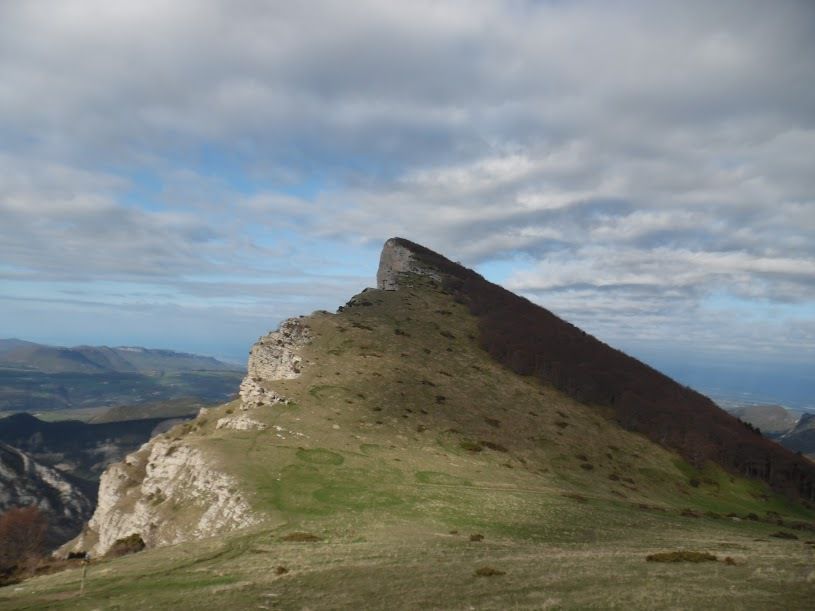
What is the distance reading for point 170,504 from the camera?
52.9 meters

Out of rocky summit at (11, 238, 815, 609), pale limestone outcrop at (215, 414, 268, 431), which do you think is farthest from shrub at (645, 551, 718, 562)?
pale limestone outcrop at (215, 414, 268, 431)

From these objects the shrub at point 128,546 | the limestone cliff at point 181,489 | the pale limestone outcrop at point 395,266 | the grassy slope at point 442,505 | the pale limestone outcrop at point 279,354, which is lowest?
the shrub at point 128,546

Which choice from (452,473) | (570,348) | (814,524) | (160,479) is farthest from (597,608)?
(570,348)

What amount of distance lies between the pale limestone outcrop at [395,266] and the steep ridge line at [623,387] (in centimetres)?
153

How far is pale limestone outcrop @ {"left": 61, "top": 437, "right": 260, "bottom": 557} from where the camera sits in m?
45.6

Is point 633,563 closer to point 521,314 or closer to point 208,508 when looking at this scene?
point 208,508

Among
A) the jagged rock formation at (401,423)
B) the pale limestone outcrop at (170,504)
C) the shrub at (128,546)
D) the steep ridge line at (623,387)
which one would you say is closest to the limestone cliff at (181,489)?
the pale limestone outcrop at (170,504)

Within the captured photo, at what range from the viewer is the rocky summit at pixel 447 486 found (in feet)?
82.3

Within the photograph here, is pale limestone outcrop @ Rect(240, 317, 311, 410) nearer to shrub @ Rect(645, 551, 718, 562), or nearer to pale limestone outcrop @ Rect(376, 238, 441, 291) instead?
pale limestone outcrop @ Rect(376, 238, 441, 291)

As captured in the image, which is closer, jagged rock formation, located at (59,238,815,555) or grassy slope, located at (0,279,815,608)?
grassy slope, located at (0,279,815,608)

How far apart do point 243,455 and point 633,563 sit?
132ft

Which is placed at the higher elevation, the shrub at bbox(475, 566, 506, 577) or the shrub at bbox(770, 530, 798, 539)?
the shrub at bbox(475, 566, 506, 577)

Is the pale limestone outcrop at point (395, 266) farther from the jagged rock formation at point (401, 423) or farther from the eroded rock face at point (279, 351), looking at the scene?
the eroded rock face at point (279, 351)

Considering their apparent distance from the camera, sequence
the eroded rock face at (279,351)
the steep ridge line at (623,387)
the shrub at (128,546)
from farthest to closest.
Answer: the eroded rock face at (279,351) < the steep ridge line at (623,387) < the shrub at (128,546)
